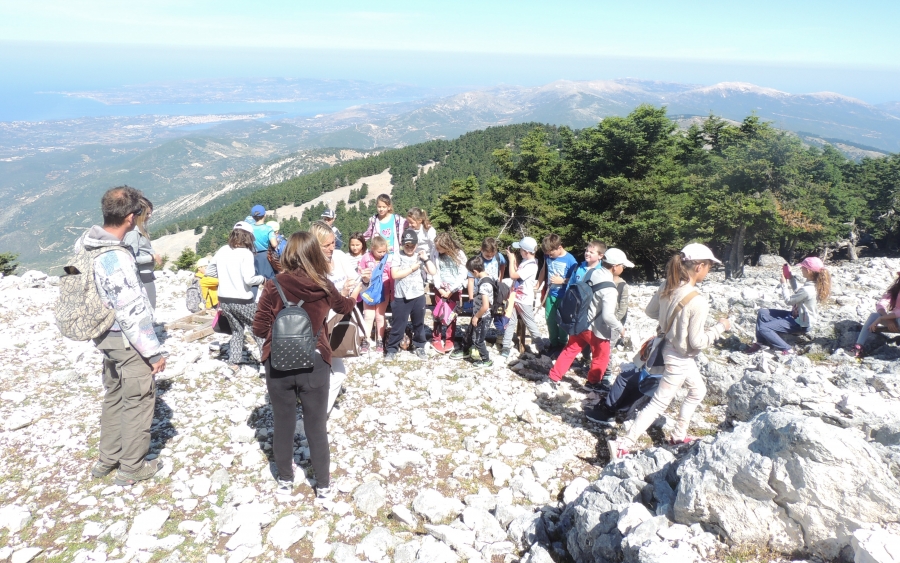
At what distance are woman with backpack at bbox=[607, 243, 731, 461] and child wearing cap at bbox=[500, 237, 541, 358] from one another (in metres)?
2.43

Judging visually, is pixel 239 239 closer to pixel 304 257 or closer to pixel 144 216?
pixel 144 216

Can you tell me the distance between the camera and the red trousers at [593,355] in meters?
6.19

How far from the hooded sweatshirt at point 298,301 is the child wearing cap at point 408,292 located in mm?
2749

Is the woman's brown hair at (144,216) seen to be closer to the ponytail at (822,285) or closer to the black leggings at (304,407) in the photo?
the black leggings at (304,407)

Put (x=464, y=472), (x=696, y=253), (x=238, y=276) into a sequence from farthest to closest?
(x=238, y=276) → (x=464, y=472) → (x=696, y=253)

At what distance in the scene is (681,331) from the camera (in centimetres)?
426

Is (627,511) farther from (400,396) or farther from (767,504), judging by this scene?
(400,396)

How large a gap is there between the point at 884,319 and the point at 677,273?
4.86 metres

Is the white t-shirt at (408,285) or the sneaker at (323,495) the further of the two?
the white t-shirt at (408,285)

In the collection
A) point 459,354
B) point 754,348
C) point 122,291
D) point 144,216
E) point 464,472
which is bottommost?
point 459,354

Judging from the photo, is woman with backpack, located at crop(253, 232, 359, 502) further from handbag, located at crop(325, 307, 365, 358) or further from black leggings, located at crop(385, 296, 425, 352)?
black leggings, located at crop(385, 296, 425, 352)

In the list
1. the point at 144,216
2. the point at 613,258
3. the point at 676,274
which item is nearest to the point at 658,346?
the point at 676,274

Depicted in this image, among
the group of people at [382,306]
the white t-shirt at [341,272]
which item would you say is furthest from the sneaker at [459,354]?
the white t-shirt at [341,272]

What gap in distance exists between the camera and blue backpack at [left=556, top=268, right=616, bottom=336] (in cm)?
588
